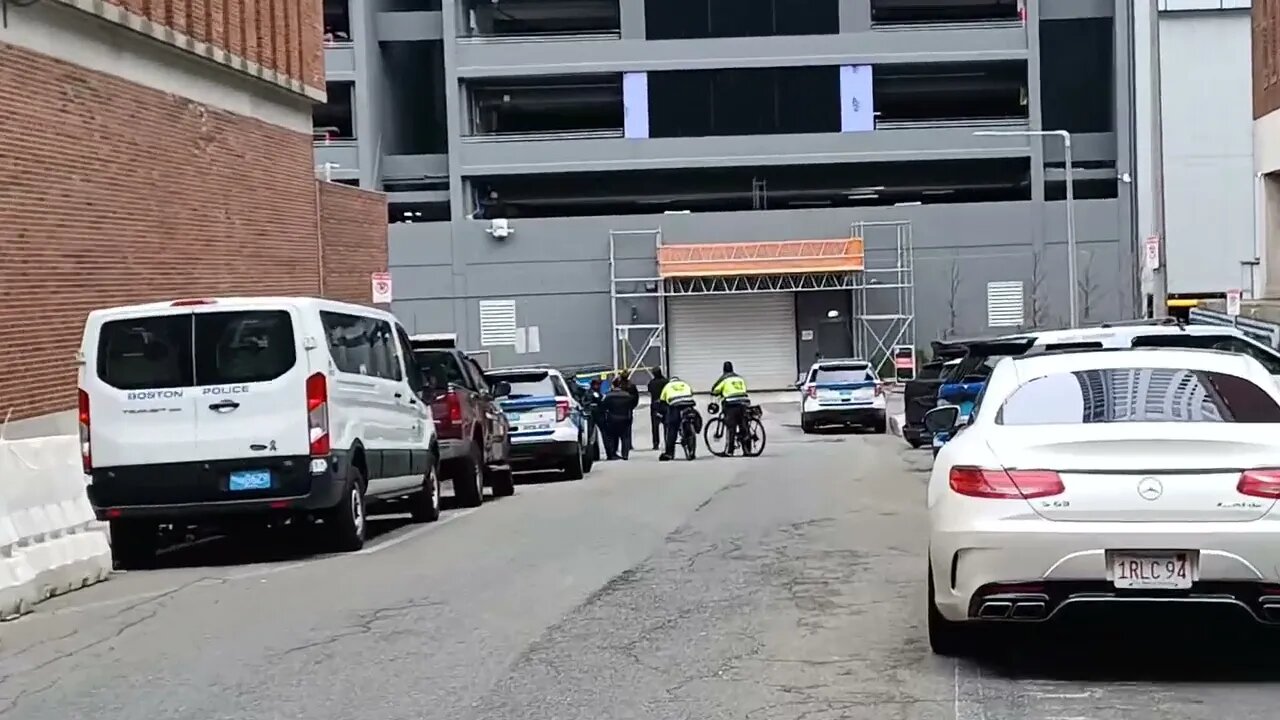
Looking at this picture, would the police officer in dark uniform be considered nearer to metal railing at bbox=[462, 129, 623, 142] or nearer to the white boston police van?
the white boston police van

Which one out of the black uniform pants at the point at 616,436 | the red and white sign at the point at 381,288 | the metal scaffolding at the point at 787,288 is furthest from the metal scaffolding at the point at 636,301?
the red and white sign at the point at 381,288

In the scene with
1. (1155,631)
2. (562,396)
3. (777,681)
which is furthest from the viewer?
(562,396)

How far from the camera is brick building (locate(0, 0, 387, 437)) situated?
19.5m

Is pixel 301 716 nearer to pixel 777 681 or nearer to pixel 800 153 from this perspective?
pixel 777 681

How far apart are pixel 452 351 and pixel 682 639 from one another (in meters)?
11.7

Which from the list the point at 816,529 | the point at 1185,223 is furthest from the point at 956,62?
the point at 816,529

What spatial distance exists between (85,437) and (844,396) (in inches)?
1001

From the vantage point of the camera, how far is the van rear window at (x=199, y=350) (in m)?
14.1

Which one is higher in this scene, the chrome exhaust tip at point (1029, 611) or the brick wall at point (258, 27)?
the brick wall at point (258, 27)

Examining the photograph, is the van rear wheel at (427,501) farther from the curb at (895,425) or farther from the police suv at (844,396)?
the police suv at (844,396)

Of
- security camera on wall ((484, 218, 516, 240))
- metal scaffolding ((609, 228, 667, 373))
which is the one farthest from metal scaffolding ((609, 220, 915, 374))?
security camera on wall ((484, 218, 516, 240))

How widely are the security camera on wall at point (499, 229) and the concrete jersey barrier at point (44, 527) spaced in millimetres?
43041

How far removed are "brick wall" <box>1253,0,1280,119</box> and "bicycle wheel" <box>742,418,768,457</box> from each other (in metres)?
11.1

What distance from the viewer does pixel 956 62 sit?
5800 cm
